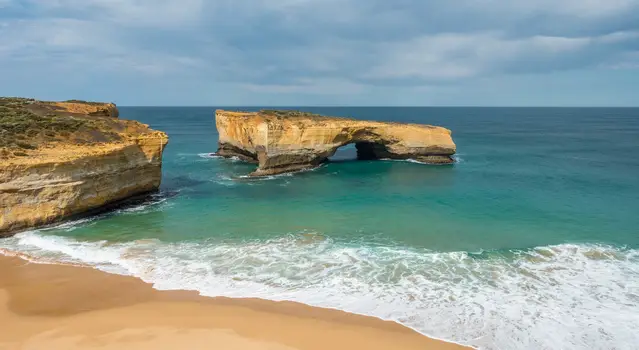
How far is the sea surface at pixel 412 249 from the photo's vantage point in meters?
11.2

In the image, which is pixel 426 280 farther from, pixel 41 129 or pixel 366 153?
pixel 366 153

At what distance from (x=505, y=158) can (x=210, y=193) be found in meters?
29.1

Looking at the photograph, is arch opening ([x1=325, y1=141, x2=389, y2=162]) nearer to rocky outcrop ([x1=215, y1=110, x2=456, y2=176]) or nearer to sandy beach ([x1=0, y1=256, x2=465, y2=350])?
rocky outcrop ([x1=215, y1=110, x2=456, y2=176])

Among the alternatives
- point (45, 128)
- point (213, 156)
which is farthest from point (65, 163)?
point (213, 156)

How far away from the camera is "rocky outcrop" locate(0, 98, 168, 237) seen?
1706 cm

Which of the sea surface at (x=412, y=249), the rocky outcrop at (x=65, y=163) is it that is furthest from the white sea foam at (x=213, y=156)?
the rocky outcrop at (x=65, y=163)

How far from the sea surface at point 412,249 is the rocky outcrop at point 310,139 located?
442cm

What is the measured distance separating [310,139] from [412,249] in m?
19.3

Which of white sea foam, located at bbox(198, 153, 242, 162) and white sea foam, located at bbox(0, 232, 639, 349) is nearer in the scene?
white sea foam, located at bbox(0, 232, 639, 349)

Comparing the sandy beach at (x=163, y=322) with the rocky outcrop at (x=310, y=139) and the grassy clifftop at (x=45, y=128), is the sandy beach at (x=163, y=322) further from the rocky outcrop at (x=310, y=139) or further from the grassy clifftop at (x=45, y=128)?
the rocky outcrop at (x=310, y=139)

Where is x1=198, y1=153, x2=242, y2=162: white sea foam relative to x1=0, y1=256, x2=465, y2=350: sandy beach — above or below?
above

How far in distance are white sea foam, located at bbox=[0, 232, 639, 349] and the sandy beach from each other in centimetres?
57

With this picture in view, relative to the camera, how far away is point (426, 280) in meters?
13.2

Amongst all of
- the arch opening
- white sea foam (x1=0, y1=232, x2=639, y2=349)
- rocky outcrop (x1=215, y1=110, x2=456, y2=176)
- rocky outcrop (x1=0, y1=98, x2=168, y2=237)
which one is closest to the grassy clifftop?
rocky outcrop (x1=0, y1=98, x2=168, y2=237)
